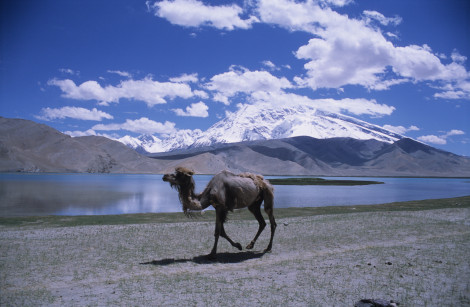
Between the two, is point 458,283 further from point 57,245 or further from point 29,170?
point 29,170

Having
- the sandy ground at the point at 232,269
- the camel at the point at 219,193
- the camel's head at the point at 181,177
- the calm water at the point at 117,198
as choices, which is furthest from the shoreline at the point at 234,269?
the calm water at the point at 117,198

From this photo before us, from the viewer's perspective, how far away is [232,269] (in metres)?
8.92

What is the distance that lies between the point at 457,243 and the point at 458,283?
16.1ft

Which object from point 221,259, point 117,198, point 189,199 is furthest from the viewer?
point 117,198

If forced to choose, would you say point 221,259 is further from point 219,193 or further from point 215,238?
point 219,193

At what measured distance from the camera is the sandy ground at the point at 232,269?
664 centimetres

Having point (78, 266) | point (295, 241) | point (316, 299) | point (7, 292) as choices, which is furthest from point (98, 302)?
point (295, 241)

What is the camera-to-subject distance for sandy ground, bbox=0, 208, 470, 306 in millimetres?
6637

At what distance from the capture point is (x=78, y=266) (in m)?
9.00

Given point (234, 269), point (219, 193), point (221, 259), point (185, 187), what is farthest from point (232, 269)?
point (185, 187)

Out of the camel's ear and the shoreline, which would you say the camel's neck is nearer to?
the camel's ear

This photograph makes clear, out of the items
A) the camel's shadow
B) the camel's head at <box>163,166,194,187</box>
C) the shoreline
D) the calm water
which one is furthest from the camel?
the calm water

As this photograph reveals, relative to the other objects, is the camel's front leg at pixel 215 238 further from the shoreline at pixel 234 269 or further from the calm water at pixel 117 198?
the calm water at pixel 117 198

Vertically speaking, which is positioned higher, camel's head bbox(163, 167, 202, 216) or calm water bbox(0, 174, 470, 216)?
camel's head bbox(163, 167, 202, 216)
